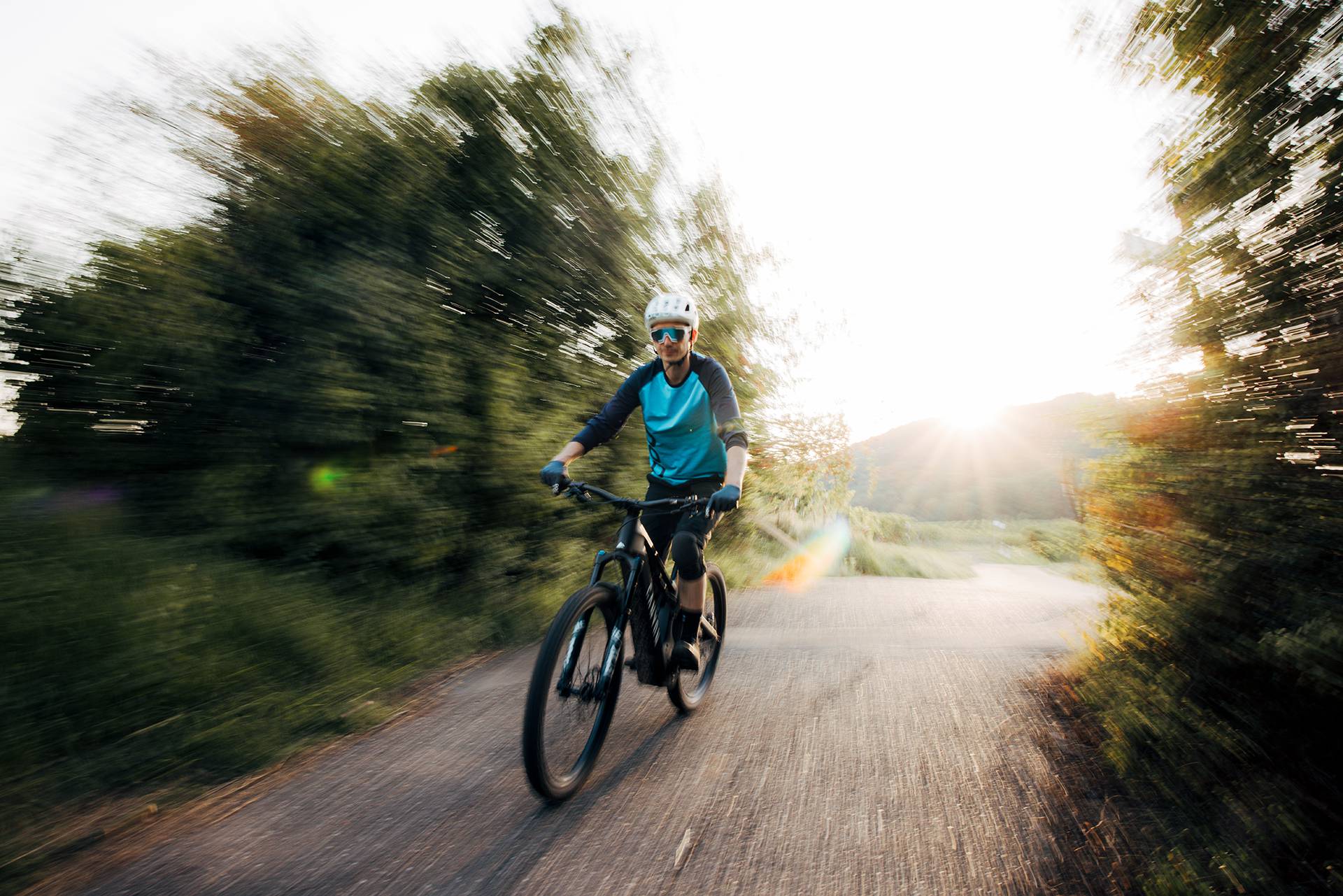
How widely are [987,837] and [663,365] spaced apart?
261 cm

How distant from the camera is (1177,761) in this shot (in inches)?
110

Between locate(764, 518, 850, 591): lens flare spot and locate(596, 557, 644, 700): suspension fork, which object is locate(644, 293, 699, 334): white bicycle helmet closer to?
locate(596, 557, 644, 700): suspension fork

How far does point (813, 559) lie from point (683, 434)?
34.0 ft

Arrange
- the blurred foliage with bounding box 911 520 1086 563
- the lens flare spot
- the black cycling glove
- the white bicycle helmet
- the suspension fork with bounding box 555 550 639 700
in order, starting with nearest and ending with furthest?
1. the suspension fork with bounding box 555 550 639 700
2. the black cycling glove
3. the white bicycle helmet
4. the lens flare spot
5. the blurred foliage with bounding box 911 520 1086 563

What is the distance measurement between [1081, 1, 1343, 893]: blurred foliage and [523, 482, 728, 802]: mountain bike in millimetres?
2104

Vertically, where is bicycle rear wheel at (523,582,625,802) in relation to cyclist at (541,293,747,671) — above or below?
below

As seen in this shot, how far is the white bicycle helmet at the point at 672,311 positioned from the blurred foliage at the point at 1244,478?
2154mm

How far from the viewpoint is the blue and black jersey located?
376 cm

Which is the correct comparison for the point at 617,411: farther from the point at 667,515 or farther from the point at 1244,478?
the point at 1244,478

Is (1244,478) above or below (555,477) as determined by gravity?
below

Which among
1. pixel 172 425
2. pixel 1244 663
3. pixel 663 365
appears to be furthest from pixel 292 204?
pixel 1244 663

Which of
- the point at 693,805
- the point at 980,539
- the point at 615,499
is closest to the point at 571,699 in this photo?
the point at 693,805

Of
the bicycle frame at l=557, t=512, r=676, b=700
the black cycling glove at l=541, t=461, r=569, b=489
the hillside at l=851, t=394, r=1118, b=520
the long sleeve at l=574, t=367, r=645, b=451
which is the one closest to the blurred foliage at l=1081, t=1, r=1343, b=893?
the hillside at l=851, t=394, r=1118, b=520

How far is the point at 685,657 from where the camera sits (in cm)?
357
